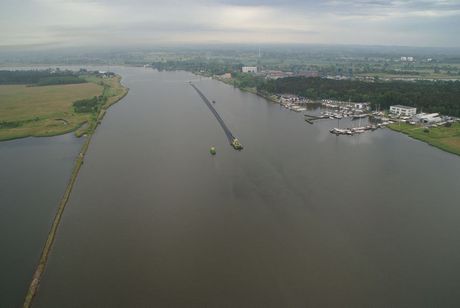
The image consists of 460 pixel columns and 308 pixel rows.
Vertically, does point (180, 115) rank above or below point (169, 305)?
above

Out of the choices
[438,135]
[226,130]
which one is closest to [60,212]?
[226,130]

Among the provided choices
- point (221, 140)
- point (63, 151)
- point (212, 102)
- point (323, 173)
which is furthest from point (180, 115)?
point (323, 173)

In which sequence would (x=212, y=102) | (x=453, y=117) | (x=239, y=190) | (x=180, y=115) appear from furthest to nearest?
(x=212, y=102), (x=180, y=115), (x=453, y=117), (x=239, y=190)

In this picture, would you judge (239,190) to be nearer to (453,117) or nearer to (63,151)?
(63,151)

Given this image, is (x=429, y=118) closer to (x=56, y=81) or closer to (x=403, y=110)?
(x=403, y=110)

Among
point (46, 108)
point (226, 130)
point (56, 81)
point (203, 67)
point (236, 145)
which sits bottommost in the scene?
point (236, 145)

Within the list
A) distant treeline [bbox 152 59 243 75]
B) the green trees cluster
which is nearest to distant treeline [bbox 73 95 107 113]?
the green trees cluster
